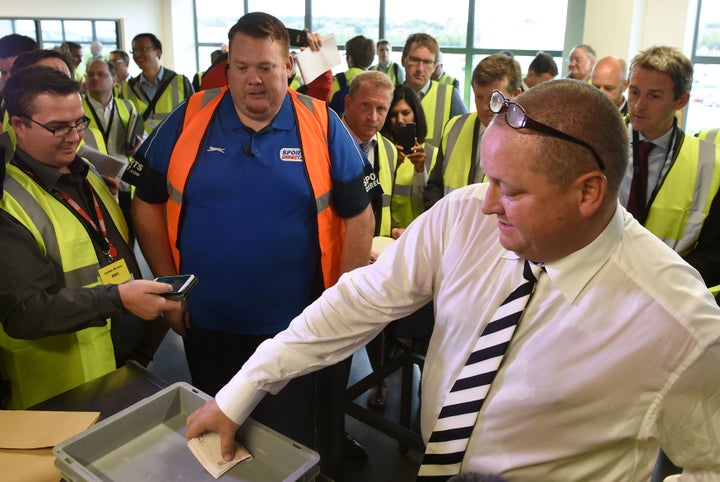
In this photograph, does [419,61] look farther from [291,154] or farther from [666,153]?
[291,154]

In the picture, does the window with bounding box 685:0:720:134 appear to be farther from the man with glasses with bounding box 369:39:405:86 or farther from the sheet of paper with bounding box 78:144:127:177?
the sheet of paper with bounding box 78:144:127:177

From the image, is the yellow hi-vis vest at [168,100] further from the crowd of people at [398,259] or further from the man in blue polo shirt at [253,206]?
the man in blue polo shirt at [253,206]

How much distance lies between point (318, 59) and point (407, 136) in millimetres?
611

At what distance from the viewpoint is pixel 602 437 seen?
1.01 meters

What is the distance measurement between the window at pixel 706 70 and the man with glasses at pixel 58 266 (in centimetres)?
617

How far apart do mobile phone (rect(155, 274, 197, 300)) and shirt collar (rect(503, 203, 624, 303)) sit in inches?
34.2

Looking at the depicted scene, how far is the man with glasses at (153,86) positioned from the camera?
5031 millimetres

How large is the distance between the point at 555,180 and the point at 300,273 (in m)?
1.12

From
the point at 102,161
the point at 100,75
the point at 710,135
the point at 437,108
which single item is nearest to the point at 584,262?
the point at 102,161

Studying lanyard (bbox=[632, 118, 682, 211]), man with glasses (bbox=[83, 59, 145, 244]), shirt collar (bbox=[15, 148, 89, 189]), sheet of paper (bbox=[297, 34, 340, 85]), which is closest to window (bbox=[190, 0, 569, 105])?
man with glasses (bbox=[83, 59, 145, 244])

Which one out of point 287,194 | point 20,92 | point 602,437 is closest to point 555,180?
point 602,437

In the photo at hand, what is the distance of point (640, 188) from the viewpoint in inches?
88.7

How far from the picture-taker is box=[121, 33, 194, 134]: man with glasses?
16.5 ft

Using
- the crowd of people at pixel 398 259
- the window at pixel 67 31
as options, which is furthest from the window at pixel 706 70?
the window at pixel 67 31
